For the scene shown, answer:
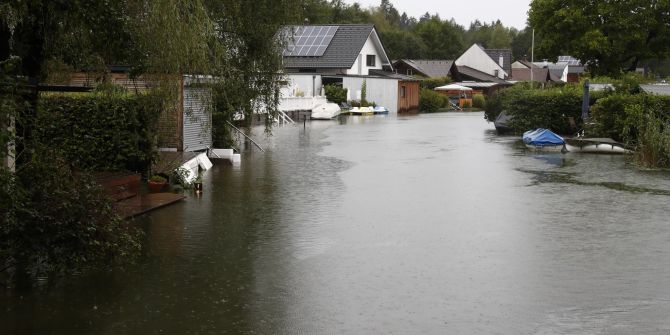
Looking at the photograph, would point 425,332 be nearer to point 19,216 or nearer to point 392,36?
point 19,216

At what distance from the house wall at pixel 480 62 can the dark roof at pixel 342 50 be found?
1328 inches

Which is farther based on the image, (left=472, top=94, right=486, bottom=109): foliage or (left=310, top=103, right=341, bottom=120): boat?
(left=472, top=94, right=486, bottom=109): foliage

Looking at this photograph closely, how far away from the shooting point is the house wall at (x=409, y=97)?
6019 cm

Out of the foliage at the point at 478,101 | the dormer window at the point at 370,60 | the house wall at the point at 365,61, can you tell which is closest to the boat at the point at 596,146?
the house wall at the point at 365,61

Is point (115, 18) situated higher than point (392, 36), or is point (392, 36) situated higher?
point (392, 36)

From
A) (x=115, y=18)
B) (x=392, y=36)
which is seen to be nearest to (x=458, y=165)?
(x=115, y=18)

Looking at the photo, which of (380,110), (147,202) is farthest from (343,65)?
(147,202)

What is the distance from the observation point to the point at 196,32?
37.0ft

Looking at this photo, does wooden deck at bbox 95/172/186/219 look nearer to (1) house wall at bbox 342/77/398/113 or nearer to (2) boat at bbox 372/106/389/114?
(2) boat at bbox 372/106/389/114

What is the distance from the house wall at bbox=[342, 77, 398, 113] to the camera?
56.1 m

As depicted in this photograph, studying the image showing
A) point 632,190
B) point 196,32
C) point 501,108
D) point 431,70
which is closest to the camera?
point 196,32

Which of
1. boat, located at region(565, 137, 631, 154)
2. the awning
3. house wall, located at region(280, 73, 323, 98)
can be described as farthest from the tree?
the awning

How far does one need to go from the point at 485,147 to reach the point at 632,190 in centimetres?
1135

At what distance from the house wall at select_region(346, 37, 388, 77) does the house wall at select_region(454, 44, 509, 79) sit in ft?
95.5
